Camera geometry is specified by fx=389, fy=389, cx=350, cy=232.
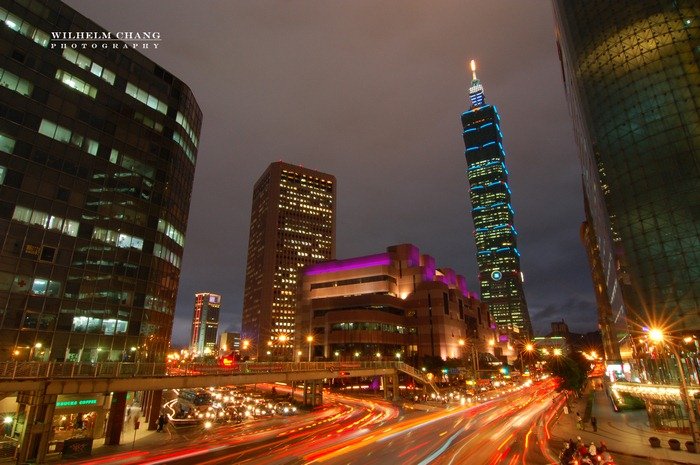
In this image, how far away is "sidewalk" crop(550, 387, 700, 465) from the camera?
28.5 m

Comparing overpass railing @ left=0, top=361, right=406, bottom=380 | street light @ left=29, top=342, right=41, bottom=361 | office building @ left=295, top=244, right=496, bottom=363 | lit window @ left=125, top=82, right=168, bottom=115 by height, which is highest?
lit window @ left=125, top=82, right=168, bottom=115

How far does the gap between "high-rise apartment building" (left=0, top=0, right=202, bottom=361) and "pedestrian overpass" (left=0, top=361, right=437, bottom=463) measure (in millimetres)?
7723

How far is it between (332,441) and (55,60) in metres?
51.5

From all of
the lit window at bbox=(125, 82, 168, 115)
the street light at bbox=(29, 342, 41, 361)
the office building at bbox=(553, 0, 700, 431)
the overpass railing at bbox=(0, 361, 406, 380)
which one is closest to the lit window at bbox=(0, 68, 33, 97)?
the lit window at bbox=(125, 82, 168, 115)

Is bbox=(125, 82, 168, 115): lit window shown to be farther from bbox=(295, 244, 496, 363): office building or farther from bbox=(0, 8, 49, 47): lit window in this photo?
bbox=(295, 244, 496, 363): office building

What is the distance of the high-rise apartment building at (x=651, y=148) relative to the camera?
53.2 metres

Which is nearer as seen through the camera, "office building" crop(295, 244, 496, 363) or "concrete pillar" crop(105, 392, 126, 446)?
"concrete pillar" crop(105, 392, 126, 446)

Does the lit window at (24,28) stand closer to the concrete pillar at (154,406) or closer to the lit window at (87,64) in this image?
the lit window at (87,64)

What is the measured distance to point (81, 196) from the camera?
44500mm

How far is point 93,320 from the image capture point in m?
42.9

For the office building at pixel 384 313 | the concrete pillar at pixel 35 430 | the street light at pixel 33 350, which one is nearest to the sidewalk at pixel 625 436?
the concrete pillar at pixel 35 430

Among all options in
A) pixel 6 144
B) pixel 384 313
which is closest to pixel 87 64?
pixel 6 144

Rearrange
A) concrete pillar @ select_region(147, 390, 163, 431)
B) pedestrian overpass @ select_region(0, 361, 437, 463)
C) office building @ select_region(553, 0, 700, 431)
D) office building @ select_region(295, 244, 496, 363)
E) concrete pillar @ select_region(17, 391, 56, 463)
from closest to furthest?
concrete pillar @ select_region(17, 391, 56, 463) < pedestrian overpass @ select_region(0, 361, 437, 463) < concrete pillar @ select_region(147, 390, 163, 431) < office building @ select_region(553, 0, 700, 431) < office building @ select_region(295, 244, 496, 363)

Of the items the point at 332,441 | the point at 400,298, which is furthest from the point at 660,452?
the point at 400,298
